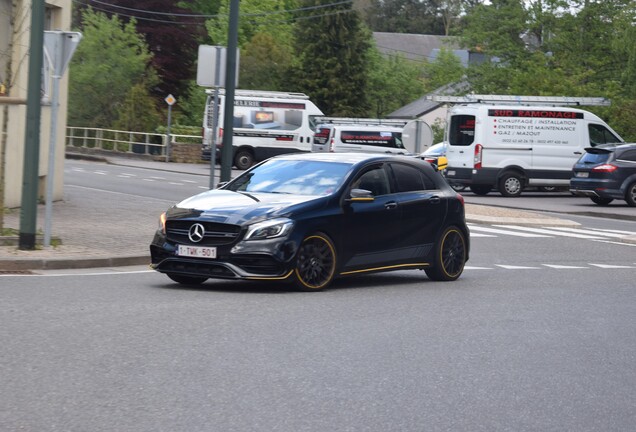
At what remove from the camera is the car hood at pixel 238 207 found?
40.7 feet

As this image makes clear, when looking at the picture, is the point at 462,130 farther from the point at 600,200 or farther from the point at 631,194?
the point at 631,194

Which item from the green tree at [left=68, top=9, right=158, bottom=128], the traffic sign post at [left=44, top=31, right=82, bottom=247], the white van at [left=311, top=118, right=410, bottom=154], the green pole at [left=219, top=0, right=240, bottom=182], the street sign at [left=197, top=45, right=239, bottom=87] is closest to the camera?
the traffic sign post at [left=44, top=31, right=82, bottom=247]

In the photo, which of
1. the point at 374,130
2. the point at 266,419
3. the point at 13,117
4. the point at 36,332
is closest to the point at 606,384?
the point at 266,419

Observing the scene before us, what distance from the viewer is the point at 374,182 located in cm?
1395

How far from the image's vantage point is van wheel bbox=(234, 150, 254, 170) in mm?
50562

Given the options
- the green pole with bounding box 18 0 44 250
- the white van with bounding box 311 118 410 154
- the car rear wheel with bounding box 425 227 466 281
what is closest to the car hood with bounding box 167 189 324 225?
the car rear wheel with bounding box 425 227 466 281

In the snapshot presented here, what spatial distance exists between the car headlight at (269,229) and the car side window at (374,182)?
4.65 ft

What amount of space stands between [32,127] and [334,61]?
6209 cm

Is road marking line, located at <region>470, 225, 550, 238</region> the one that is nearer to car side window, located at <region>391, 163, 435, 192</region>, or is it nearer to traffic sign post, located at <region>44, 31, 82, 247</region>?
car side window, located at <region>391, 163, 435, 192</region>

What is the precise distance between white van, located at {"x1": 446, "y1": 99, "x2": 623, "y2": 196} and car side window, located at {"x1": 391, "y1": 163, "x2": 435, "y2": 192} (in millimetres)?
23101

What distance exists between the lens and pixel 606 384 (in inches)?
328

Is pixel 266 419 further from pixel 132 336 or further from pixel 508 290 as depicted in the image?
pixel 508 290

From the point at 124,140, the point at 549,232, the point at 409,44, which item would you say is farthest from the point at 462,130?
the point at 409,44

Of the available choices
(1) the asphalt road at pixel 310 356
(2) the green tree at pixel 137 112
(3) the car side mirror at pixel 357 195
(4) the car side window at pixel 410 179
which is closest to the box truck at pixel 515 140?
(2) the green tree at pixel 137 112
